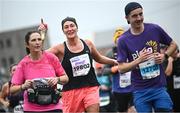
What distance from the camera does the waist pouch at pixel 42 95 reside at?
7496 mm

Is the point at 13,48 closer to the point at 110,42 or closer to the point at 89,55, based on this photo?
the point at 110,42

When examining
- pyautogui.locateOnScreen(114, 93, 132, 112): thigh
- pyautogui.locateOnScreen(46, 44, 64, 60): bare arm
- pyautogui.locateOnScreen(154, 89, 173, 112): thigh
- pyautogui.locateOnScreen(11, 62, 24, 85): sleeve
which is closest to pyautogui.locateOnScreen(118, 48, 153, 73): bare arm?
pyautogui.locateOnScreen(154, 89, 173, 112): thigh

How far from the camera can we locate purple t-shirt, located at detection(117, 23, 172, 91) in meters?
7.57

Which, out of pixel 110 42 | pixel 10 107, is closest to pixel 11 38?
pixel 110 42

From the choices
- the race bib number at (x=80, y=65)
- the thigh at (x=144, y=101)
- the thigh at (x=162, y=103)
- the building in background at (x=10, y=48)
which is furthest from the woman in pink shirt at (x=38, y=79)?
the building in background at (x=10, y=48)

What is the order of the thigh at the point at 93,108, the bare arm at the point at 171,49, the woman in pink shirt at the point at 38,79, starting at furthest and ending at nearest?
1. the thigh at the point at 93,108
2. the bare arm at the point at 171,49
3. the woman in pink shirt at the point at 38,79

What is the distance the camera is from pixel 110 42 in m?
51.1

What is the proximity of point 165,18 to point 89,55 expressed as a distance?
20.3 m

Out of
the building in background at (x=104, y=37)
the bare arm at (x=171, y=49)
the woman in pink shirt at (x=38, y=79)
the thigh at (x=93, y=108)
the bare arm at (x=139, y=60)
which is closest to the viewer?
the bare arm at (x=139, y=60)

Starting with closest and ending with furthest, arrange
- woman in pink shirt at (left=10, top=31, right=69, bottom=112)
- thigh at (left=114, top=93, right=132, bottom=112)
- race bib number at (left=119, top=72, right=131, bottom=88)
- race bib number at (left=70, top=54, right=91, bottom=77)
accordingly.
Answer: woman in pink shirt at (left=10, top=31, right=69, bottom=112) < race bib number at (left=70, top=54, right=91, bottom=77) < race bib number at (left=119, top=72, right=131, bottom=88) < thigh at (left=114, top=93, right=132, bottom=112)

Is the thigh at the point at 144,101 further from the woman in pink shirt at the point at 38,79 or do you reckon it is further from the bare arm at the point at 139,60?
the woman in pink shirt at the point at 38,79

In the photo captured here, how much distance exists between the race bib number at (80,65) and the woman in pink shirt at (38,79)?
3.15 ft

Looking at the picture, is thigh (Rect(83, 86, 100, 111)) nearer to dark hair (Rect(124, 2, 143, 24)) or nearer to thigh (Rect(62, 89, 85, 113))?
thigh (Rect(62, 89, 85, 113))

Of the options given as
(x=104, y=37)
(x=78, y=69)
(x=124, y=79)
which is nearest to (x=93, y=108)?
(x=78, y=69)
